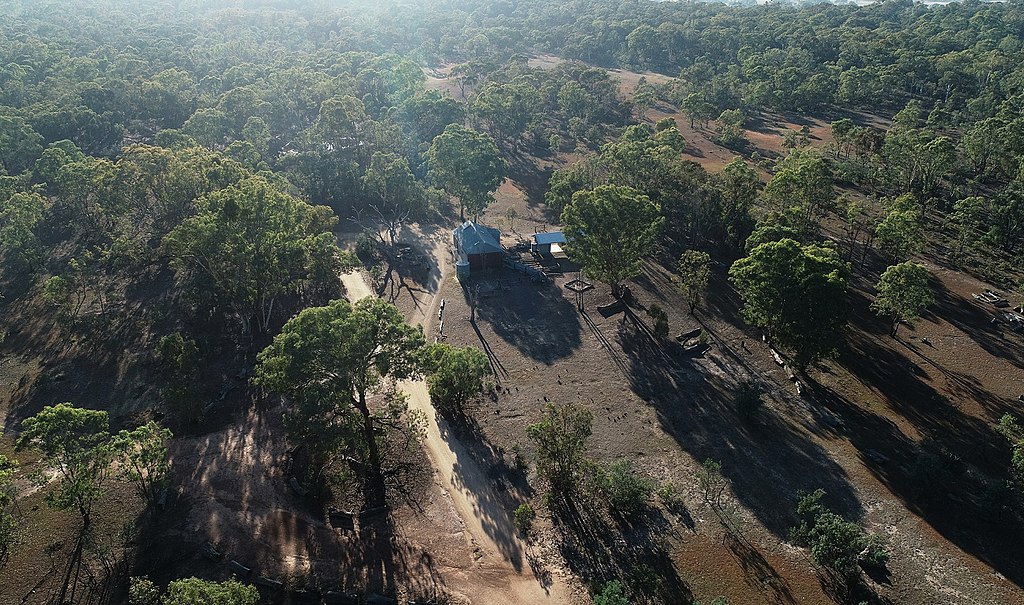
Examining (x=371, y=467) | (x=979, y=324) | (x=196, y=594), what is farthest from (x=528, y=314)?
(x=979, y=324)

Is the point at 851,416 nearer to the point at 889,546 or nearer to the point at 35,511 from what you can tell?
the point at 889,546

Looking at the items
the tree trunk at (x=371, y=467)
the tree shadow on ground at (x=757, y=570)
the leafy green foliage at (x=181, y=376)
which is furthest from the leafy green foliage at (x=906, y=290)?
the leafy green foliage at (x=181, y=376)

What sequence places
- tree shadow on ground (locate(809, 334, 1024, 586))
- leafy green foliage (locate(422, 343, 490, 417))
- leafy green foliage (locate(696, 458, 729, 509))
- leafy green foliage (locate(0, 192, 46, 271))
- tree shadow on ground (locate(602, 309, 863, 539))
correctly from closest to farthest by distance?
tree shadow on ground (locate(809, 334, 1024, 586)), tree shadow on ground (locate(602, 309, 863, 539)), leafy green foliage (locate(696, 458, 729, 509)), leafy green foliage (locate(422, 343, 490, 417)), leafy green foliage (locate(0, 192, 46, 271))

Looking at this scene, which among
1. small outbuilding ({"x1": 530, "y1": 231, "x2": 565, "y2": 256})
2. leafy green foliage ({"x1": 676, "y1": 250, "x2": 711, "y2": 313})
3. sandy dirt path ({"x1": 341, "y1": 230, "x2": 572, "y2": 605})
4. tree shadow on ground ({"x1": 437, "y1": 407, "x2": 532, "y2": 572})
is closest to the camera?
sandy dirt path ({"x1": 341, "y1": 230, "x2": 572, "y2": 605})

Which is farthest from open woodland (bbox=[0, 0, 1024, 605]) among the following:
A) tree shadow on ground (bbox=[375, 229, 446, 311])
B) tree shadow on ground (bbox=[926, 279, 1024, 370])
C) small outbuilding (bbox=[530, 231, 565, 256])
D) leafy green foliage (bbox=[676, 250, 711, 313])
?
small outbuilding (bbox=[530, 231, 565, 256])

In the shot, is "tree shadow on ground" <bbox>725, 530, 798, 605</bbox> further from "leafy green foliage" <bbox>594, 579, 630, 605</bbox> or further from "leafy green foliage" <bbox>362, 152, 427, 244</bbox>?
"leafy green foliage" <bbox>362, 152, 427, 244</bbox>

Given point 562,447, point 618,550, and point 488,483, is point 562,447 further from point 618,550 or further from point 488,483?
point 618,550

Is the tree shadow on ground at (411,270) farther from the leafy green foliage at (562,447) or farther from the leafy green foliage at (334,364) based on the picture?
the leafy green foliage at (562,447)
